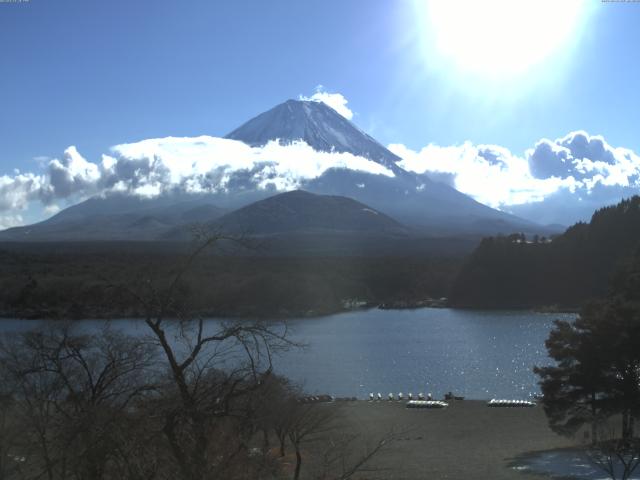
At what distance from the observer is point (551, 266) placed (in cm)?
5600

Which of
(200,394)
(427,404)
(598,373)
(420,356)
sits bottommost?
(427,404)

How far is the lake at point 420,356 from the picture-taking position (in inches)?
897

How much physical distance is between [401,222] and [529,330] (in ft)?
330

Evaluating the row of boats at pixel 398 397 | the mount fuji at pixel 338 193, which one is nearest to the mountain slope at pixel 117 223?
the mount fuji at pixel 338 193

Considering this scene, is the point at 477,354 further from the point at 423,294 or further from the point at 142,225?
the point at 142,225

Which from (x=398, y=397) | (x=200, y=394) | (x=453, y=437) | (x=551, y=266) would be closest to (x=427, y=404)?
(x=398, y=397)

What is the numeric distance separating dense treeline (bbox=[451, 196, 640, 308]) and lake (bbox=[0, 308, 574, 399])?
912cm

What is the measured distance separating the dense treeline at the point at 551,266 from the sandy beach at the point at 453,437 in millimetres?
36947

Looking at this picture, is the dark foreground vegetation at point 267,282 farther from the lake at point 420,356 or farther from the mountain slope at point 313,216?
the mountain slope at point 313,216

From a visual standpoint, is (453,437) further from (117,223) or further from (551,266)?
(117,223)

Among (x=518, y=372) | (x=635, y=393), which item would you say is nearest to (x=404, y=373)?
(x=518, y=372)

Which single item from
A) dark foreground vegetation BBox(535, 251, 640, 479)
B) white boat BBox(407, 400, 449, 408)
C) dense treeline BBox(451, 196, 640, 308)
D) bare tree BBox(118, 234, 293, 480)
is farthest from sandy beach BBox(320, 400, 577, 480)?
dense treeline BBox(451, 196, 640, 308)

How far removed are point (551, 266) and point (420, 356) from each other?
30232 millimetres

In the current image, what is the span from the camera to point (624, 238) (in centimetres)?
5356
